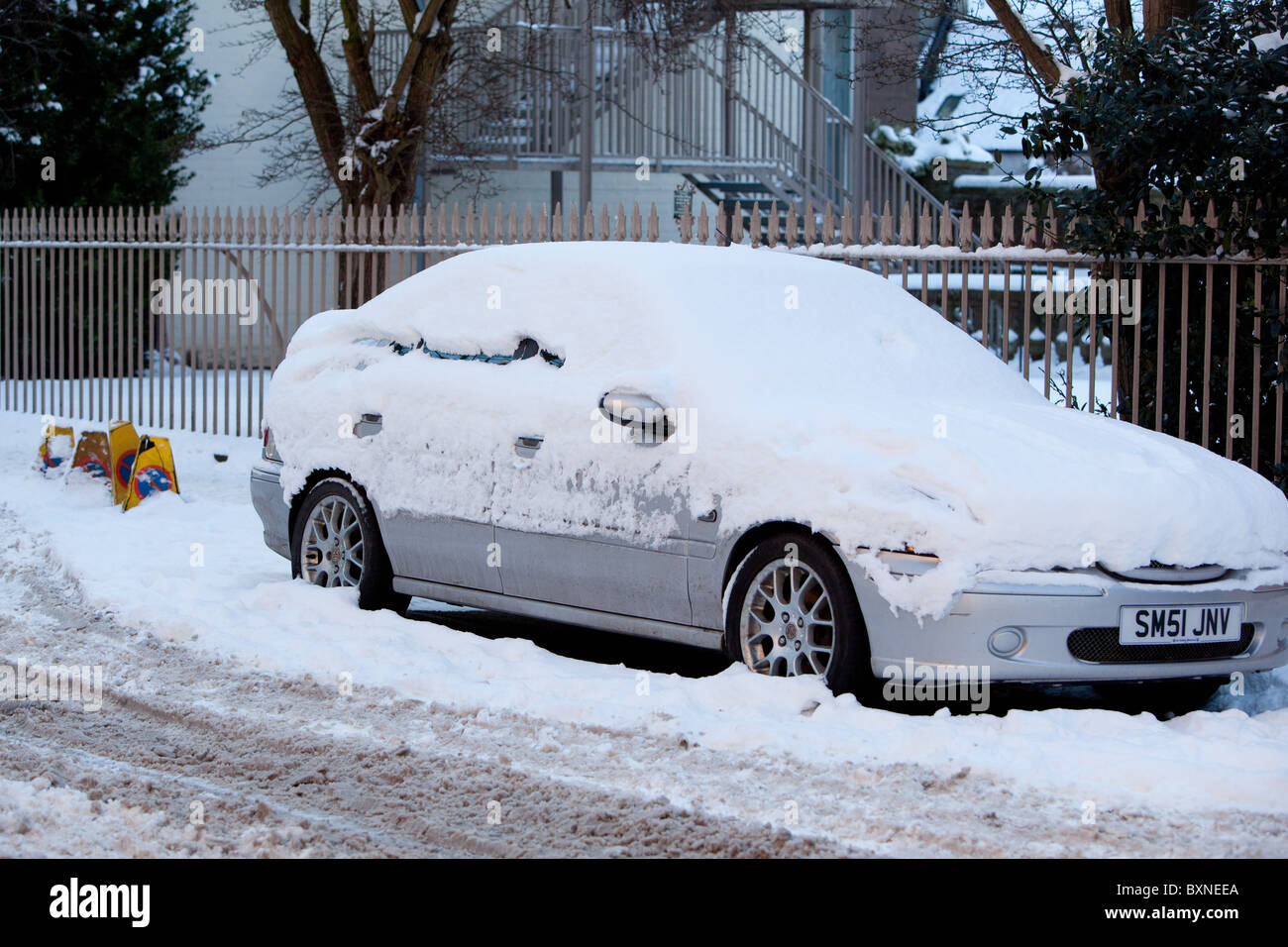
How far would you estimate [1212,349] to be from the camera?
30.5 ft

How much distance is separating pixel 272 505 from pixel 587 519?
85.1 inches

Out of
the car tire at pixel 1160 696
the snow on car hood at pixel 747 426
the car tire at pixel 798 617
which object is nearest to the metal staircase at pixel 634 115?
the snow on car hood at pixel 747 426

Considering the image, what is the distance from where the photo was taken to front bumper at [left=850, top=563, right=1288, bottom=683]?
541 centimetres

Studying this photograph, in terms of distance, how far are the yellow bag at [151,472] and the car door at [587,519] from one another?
5198 millimetres

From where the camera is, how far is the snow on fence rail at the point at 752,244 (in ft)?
29.8

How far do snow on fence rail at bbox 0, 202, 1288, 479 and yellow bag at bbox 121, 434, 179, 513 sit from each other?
6.07 ft

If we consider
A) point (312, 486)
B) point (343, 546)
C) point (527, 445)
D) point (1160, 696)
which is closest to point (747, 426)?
point (527, 445)

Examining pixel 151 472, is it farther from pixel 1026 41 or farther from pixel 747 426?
pixel 1026 41

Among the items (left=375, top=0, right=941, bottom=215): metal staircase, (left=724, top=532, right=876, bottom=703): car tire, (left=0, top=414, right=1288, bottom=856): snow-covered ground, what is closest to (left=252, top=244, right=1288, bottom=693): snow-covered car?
(left=724, top=532, right=876, bottom=703): car tire

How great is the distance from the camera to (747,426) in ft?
19.7

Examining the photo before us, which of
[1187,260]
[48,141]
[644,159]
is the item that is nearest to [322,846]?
[1187,260]

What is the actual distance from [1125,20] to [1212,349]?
2731mm

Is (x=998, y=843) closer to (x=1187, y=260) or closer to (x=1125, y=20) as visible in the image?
(x=1187, y=260)

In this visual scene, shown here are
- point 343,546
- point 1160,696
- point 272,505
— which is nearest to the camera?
point 1160,696
